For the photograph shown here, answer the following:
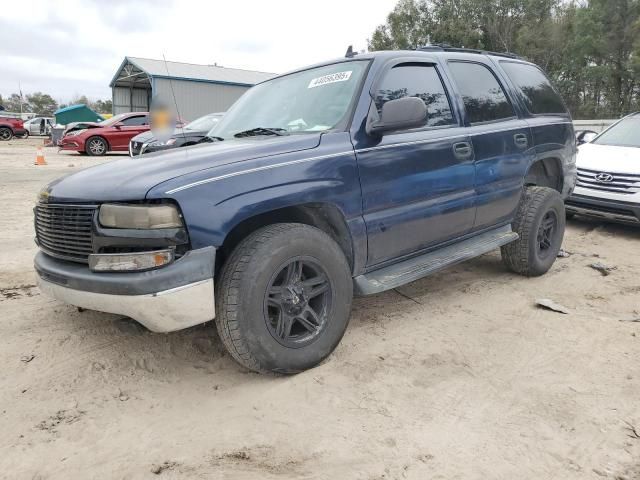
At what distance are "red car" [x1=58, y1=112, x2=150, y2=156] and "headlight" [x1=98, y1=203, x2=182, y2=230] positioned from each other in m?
15.2

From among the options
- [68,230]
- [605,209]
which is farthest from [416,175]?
[605,209]

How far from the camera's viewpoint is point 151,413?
8.16ft

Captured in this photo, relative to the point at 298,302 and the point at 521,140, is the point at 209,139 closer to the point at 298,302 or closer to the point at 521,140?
the point at 298,302

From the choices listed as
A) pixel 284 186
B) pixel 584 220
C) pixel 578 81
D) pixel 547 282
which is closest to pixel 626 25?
pixel 578 81

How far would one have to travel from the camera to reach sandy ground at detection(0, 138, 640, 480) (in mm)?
2140

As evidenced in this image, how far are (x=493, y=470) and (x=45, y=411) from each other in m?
2.11

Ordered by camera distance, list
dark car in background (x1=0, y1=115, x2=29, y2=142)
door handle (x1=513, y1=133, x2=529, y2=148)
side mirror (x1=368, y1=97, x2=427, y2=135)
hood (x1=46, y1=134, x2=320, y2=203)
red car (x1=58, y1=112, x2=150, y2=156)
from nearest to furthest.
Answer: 1. hood (x1=46, y1=134, x2=320, y2=203)
2. side mirror (x1=368, y1=97, x2=427, y2=135)
3. door handle (x1=513, y1=133, x2=529, y2=148)
4. red car (x1=58, y1=112, x2=150, y2=156)
5. dark car in background (x1=0, y1=115, x2=29, y2=142)

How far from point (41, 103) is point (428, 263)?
3366 inches

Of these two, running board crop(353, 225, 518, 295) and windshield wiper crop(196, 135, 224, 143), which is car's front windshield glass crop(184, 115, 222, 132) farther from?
running board crop(353, 225, 518, 295)

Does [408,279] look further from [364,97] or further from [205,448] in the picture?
[205,448]

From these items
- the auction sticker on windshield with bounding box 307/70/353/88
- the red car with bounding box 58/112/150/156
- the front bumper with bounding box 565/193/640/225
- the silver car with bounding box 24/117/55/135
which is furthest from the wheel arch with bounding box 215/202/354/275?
the silver car with bounding box 24/117/55/135

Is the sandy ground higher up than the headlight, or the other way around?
the headlight

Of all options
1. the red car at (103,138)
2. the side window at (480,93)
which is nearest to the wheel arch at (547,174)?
the side window at (480,93)

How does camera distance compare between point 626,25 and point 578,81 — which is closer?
point 626,25
